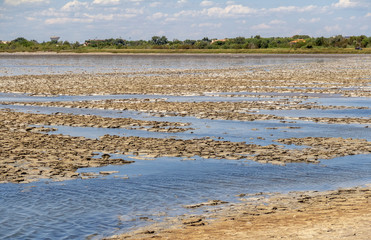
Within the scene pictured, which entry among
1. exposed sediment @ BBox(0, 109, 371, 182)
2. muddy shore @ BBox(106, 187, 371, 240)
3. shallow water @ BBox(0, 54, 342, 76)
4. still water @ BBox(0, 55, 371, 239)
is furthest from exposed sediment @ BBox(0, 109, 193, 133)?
shallow water @ BBox(0, 54, 342, 76)

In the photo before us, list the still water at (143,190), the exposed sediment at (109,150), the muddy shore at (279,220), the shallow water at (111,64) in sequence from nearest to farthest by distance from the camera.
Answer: the muddy shore at (279,220), the still water at (143,190), the exposed sediment at (109,150), the shallow water at (111,64)

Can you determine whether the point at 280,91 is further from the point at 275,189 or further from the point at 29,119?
the point at 275,189

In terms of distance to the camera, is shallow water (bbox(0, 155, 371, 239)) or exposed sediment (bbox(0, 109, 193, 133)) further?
exposed sediment (bbox(0, 109, 193, 133))

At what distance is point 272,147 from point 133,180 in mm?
5970

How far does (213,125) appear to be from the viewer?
78.4 feet

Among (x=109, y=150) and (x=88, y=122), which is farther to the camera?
(x=88, y=122)

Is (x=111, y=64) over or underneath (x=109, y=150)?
underneath

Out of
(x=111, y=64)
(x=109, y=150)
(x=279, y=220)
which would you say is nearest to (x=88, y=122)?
(x=109, y=150)

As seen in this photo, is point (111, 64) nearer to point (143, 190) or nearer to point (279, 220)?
point (143, 190)

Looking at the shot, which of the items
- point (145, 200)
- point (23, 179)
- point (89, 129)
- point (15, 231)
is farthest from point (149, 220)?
point (89, 129)

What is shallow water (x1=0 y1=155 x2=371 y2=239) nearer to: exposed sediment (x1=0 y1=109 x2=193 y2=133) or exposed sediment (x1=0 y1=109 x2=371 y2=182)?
exposed sediment (x1=0 y1=109 x2=371 y2=182)

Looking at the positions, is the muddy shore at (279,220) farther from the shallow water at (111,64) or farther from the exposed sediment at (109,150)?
the shallow water at (111,64)

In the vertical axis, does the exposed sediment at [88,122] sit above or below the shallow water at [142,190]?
above

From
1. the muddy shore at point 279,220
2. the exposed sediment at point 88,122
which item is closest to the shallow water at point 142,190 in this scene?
the muddy shore at point 279,220
